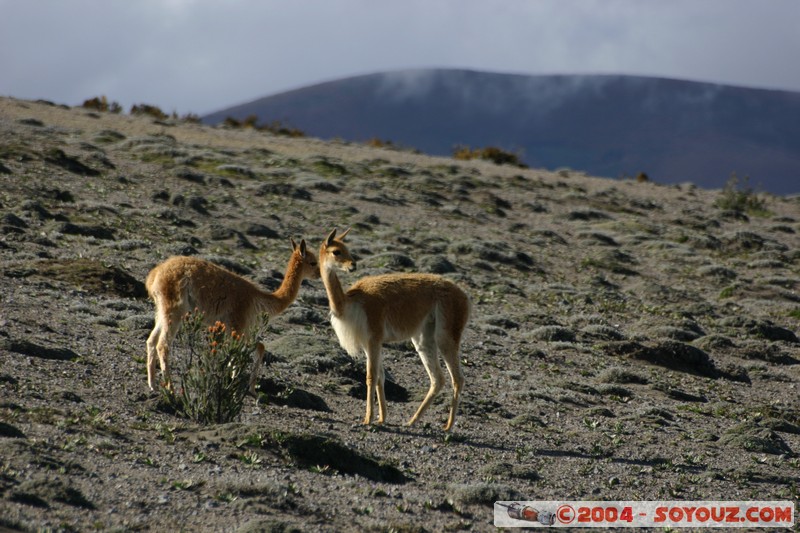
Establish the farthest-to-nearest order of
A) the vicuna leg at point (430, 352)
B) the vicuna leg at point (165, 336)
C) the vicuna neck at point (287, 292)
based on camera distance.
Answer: the vicuna leg at point (430, 352) < the vicuna neck at point (287, 292) < the vicuna leg at point (165, 336)

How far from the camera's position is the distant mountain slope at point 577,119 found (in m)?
145

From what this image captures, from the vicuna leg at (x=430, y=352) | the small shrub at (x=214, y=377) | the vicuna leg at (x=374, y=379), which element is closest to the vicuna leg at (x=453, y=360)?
the vicuna leg at (x=430, y=352)

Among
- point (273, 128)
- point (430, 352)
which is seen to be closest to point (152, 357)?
point (430, 352)

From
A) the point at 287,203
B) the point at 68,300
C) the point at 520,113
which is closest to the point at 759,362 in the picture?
the point at 68,300

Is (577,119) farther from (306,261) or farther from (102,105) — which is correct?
(306,261)

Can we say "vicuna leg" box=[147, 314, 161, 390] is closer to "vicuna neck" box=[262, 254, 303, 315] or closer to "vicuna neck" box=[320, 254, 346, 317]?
"vicuna neck" box=[262, 254, 303, 315]

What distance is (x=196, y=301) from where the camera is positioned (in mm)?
9312

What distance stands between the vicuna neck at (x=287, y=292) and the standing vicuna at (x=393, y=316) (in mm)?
471

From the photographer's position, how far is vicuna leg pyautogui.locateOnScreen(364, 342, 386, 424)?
372 inches

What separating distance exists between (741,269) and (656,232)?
13.2ft

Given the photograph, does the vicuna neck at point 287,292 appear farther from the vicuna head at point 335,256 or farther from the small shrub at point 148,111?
the small shrub at point 148,111

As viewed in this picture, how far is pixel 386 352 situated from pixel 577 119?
528 ft

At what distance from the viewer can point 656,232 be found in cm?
2800

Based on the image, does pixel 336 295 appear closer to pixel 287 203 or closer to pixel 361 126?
pixel 287 203
